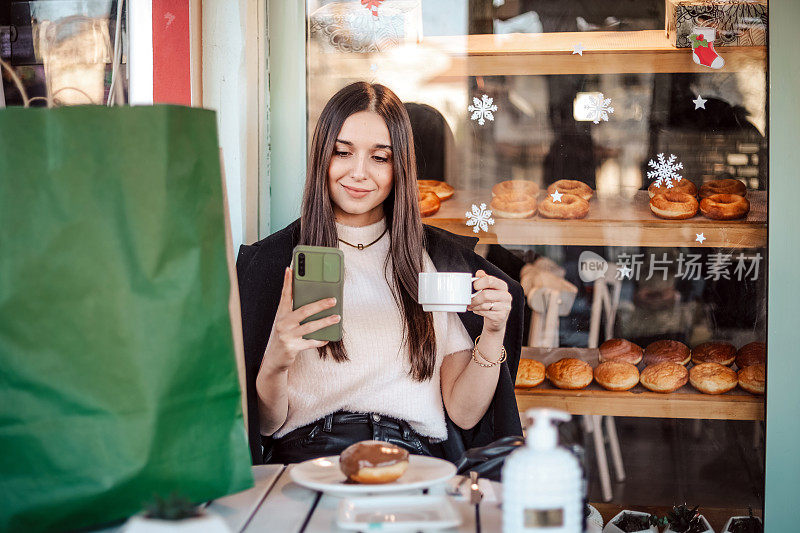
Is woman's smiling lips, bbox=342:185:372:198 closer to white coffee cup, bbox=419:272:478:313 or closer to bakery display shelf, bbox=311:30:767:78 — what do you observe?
white coffee cup, bbox=419:272:478:313

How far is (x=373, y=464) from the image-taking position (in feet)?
3.81

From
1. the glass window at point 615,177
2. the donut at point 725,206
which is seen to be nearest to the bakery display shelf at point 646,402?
the glass window at point 615,177

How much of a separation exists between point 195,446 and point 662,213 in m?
1.83

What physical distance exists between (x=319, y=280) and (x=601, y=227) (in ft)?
4.13

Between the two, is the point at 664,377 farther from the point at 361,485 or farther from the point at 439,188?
the point at 361,485

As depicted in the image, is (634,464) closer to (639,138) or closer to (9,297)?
(639,138)

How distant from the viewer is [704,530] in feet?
7.82

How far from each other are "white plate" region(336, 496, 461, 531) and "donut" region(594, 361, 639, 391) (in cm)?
147

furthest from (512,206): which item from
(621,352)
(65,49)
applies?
(65,49)

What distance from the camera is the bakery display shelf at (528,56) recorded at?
2.43 metres

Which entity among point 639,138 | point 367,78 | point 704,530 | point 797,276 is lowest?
point 704,530

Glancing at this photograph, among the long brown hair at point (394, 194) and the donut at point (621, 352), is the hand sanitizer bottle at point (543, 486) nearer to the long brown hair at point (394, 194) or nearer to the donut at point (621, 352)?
the long brown hair at point (394, 194)

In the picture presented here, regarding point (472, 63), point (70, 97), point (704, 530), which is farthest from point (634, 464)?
point (70, 97)

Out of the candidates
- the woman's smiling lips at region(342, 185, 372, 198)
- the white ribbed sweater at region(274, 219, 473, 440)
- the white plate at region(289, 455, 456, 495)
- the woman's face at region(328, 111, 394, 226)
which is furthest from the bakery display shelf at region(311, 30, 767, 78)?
the white plate at region(289, 455, 456, 495)
